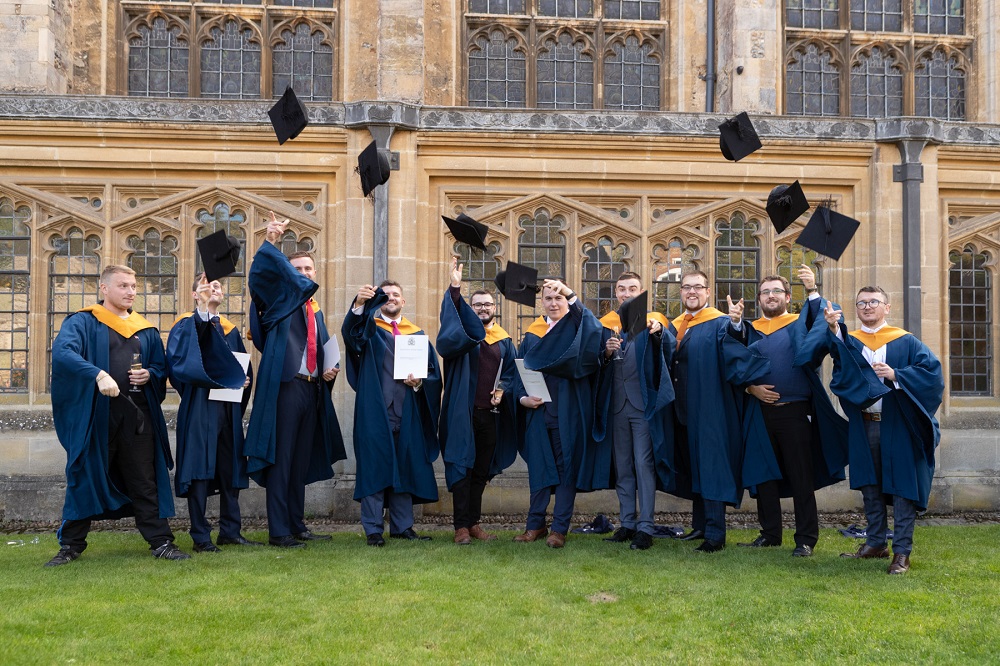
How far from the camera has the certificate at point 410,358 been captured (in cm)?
720

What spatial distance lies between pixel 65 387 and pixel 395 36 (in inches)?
238

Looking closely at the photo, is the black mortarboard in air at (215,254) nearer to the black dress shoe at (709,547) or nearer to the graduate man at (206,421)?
the graduate man at (206,421)

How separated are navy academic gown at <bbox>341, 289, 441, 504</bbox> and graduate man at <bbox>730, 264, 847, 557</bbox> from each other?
2370 millimetres

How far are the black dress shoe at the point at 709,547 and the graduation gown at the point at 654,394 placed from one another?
517 millimetres

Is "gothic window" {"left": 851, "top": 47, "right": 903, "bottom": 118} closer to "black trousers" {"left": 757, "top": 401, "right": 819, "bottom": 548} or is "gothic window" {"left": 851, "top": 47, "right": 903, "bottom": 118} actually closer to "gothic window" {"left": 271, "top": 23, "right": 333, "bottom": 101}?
"gothic window" {"left": 271, "top": 23, "right": 333, "bottom": 101}

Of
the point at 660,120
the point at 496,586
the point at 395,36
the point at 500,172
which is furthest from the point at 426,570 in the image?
the point at 395,36

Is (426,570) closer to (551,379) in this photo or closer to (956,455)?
(551,379)

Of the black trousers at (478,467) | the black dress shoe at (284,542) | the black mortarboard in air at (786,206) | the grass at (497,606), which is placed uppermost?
the black mortarboard in air at (786,206)

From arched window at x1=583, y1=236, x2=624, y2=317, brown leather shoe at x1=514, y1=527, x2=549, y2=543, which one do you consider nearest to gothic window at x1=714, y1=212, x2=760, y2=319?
arched window at x1=583, y1=236, x2=624, y2=317

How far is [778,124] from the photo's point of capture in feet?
29.9

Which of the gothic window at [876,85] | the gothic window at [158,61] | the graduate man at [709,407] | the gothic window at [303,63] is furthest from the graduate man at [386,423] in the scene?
the gothic window at [876,85]

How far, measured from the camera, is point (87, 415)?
20.6 feet

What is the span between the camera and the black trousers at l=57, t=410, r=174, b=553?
6.43 m

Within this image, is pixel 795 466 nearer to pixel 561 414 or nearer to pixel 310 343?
pixel 561 414
